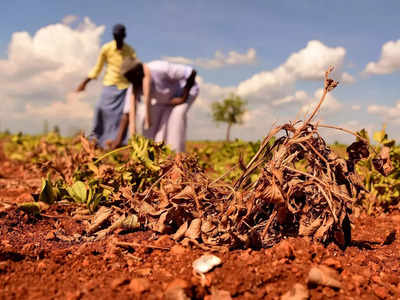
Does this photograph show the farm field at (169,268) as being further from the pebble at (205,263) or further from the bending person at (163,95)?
the bending person at (163,95)

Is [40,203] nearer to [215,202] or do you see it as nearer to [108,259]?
[108,259]

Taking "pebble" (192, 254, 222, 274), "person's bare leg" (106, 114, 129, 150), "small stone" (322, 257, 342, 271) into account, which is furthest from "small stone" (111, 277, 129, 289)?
"person's bare leg" (106, 114, 129, 150)

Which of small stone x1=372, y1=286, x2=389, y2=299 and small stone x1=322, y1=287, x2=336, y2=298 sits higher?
small stone x1=322, y1=287, x2=336, y2=298

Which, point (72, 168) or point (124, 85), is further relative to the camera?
point (124, 85)

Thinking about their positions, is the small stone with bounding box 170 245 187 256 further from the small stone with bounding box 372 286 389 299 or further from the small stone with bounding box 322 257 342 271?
the small stone with bounding box 372 286 389 299

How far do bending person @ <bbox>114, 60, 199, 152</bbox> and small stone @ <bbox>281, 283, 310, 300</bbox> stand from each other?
632cm

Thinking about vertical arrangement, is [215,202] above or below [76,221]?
above

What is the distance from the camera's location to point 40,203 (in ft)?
9.30

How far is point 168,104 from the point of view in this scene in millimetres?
8727

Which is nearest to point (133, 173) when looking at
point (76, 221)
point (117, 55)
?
point (76, 221)

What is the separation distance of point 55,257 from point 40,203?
0.91m

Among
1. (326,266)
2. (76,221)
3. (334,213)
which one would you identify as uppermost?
(334,213)

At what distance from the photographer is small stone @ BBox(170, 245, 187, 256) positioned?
1938mm

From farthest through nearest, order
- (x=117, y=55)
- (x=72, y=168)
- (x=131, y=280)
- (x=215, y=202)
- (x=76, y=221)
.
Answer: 1. (x=117, y=55)
2. (x=72, y=168)
3. (x=76, y=221)
4. (x=215, y=202)
5. (x=131, y=280)
